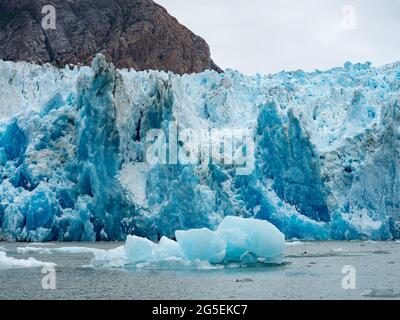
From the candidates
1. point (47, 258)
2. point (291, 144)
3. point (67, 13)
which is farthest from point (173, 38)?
point (47, 258)

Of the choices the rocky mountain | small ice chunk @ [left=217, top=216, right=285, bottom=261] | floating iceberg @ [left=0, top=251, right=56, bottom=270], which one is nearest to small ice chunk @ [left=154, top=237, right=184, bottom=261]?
small ice chunk @ [left=217, top=216, right=285, bottom=261]

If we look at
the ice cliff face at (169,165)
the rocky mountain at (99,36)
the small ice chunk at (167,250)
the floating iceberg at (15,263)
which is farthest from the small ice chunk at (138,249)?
the rocky mountain at (99,36)

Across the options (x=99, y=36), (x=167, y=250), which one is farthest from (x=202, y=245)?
(x=99, y=36)

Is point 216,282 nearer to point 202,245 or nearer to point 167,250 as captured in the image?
point 202,245

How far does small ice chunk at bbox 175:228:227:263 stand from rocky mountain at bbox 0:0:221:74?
45173 millimetres

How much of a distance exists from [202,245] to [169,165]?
15255mm

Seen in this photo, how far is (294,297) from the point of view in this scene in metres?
16.7

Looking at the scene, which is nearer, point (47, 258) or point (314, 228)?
point (47, 258)

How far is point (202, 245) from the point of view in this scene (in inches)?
854

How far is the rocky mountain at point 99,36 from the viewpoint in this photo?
65.6 m

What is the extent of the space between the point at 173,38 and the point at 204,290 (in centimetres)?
5607

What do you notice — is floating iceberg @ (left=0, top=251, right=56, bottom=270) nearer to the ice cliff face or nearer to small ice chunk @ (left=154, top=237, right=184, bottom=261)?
small ice chunk @ (left=154, top=237, right=184, bottom=261)

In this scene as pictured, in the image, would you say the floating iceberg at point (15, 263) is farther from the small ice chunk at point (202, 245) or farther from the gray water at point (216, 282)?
the small ice chunk at point (202, 245)
